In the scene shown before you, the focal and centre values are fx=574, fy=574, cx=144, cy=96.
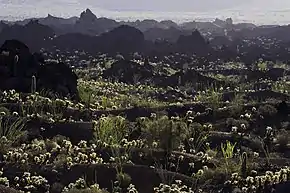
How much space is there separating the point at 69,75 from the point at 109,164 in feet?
68.8

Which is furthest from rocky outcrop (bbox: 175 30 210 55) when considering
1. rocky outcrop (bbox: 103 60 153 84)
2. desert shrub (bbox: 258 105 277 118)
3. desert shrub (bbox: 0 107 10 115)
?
desert shrub (bbox: 0 107 10 115)

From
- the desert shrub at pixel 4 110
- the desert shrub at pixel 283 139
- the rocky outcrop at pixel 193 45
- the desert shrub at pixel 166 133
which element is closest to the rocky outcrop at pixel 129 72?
the desert shrub at pixel 4 110

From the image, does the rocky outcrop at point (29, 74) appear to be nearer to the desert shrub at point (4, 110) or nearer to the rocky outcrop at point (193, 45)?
the desert shrub at point (4, 110)

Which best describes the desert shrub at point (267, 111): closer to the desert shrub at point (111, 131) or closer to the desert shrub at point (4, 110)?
the desert shrub at point (111, 131)

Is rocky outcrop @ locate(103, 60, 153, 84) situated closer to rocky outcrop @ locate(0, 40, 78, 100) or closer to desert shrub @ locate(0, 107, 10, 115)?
rocky outcrop @ locate(0, 40, 78, 100)

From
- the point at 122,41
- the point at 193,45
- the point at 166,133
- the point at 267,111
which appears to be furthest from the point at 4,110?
the point at 193,45

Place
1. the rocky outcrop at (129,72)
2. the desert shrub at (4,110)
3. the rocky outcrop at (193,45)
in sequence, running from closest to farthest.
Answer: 1. the desert shrub at (4,110)
2. the rocky outcrop at (129,72)
3. the rocky outcrop at (193,45)

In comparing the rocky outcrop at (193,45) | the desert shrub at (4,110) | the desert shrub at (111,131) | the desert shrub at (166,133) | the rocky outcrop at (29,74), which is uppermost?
the desert shrub at (166,133)

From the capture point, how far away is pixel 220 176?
51.0ft

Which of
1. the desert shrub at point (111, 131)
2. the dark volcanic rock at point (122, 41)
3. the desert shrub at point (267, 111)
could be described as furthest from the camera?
the dark volcanic rock at point (122, 41)

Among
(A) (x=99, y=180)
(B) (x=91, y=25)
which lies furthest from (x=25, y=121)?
(B) (x=91, y=25)

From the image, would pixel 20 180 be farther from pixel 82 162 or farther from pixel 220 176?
pixel 220 176

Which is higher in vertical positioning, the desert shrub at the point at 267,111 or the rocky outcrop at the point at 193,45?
the desert shrub at the point at 267,111

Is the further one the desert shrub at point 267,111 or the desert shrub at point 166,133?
the desert shrub at point 267,111
